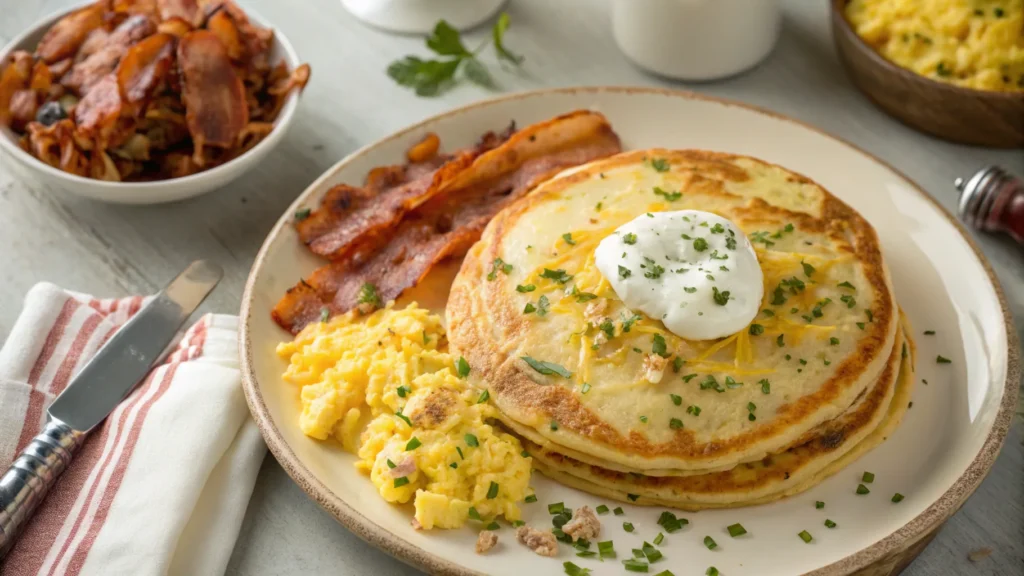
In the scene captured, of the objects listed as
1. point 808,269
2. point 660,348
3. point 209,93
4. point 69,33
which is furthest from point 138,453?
point 808,269

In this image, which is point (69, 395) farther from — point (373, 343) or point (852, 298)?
point (852, 298)

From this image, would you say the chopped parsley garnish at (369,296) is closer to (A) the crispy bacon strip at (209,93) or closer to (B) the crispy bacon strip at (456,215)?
(B) the crispy bacon strip at (456,215)

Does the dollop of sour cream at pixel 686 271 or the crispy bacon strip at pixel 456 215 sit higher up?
the dollop of sour cream at pixel 686 271

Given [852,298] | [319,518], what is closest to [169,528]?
[319,518]

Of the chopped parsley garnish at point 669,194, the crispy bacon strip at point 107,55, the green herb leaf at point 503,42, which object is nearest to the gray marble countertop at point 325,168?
the green herb leaf at point 503,42

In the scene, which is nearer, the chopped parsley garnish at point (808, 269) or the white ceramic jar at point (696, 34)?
the chopped parsley garnish at point (808, 269)

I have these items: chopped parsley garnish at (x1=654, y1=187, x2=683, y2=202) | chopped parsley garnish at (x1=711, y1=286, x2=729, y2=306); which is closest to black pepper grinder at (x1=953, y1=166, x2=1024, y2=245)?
chopped parsley garnish at (x1=654, y1=187, x2=683, y2=202)

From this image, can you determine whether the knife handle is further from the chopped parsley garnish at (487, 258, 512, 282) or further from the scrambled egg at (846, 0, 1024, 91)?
the scrambled egg at (846, 0, 1024, 91)
